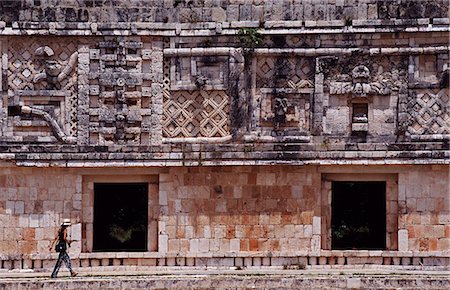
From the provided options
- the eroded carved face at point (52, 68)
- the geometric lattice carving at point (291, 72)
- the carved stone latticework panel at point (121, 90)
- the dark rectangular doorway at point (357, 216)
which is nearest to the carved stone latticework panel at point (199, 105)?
the carved stone latticework panel at point (121, 90)

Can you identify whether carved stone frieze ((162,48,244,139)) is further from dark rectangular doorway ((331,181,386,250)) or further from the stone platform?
the stone platform

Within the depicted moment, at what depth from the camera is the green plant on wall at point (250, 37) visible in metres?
15.3

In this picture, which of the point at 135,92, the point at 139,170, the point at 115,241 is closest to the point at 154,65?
the point at 135,92

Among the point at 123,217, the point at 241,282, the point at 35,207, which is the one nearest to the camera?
the point at 241,282

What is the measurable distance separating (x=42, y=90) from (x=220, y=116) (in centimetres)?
359

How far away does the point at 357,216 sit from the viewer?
16.8 m

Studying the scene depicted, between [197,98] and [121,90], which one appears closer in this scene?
[121,90]

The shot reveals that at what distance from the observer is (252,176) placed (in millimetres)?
15430

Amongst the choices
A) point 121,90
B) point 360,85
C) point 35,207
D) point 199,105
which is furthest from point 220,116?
point 35,207

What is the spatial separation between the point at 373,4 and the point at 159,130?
16.3 feet

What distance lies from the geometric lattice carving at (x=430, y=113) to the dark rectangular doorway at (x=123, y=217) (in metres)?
5.69

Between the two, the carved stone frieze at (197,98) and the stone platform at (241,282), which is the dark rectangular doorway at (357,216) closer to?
the stone platform at (241,282)

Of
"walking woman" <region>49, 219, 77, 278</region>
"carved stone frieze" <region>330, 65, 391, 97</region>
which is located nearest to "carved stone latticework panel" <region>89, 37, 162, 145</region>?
"walking woman" <region>49, 219, 77, 278</region>

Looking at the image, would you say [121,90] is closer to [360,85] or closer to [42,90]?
[42,90]
